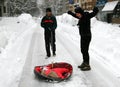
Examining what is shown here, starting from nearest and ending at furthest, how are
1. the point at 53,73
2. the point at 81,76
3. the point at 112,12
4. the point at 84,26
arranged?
the point at 53,73, the point at 81,76, the point at 84,26, the point at 112,12

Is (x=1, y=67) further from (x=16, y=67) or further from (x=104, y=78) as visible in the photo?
(x=104, y=78)

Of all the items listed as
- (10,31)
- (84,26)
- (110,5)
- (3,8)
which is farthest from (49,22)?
(3,8)

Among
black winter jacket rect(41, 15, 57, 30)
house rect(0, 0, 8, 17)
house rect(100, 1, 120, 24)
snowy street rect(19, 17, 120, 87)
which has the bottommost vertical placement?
house rect(0, 0, 8, 17)

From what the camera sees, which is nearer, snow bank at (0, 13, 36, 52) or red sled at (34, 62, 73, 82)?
red sled at (34, 62, 73, 82)

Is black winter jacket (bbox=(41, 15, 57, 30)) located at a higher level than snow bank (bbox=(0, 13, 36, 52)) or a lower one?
higher

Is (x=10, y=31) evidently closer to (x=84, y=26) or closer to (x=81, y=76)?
(x=84, y=26)

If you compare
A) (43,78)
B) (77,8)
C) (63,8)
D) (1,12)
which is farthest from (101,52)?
(63,8)

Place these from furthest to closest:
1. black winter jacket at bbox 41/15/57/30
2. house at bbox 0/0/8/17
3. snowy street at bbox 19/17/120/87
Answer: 1. house at bbox 0/0/8/17
2. black winter jacket at bbox 41/15/57/30
3. snowy street at bbox 19/17/120/87

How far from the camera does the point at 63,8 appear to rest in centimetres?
11050

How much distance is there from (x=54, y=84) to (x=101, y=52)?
584 centimetres

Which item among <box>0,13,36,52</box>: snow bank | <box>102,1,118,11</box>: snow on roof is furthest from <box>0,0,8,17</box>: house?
<box>102,1,118,11</box>: snow on roof

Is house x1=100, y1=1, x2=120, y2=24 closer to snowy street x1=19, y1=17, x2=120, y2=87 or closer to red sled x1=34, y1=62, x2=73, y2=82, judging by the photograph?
snowy street x1=19, y1=17, x2=120, y2=87

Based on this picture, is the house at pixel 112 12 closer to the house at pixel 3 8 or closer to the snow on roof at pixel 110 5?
the snow on roof at pixel 110 5

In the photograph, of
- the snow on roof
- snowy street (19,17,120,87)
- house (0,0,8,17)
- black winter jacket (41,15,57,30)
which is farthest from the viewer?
house (0,0,8,17)
